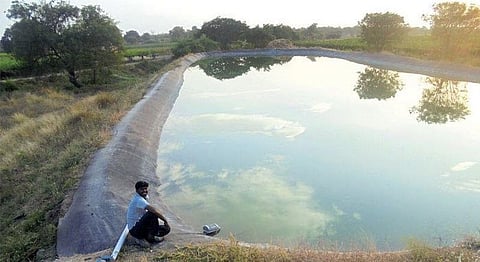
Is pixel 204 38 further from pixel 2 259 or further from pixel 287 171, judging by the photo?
pixel 2 259

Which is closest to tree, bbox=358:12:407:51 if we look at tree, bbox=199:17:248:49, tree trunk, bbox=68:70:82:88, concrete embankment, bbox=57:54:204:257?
tree, bbox=199:17:248:49

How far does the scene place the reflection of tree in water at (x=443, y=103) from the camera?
1540 cm

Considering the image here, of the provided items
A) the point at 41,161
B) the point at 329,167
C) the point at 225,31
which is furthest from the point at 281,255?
the point at 225,31

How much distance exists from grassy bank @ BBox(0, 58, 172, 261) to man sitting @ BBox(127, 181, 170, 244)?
154 cm

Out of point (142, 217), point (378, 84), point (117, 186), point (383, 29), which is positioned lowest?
point (378, 84)

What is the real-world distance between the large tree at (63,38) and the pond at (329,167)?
9.38 meters

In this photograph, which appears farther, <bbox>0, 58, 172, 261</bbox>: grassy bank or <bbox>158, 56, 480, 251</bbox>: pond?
<bbox>158, 56, 480, 251</bbox>: pond

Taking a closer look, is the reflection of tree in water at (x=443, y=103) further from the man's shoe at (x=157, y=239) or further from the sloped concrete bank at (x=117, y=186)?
the man's shoe at (x=157, y=239)

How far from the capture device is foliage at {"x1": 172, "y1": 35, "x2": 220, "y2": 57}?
43094 mm

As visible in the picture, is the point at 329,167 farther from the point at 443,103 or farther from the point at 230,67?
the point at 230,67

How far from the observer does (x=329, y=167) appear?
1009 cm

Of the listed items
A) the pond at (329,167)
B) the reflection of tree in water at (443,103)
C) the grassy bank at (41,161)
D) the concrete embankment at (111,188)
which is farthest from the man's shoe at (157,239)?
the reflection of tree in water at (443,103)

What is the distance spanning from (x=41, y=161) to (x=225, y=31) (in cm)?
4495

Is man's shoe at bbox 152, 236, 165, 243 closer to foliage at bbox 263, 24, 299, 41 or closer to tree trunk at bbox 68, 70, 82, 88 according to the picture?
tree trunk at bbox 68, 70, 82, 88
